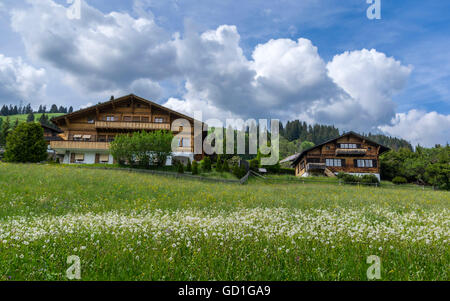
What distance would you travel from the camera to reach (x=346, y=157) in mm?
52625

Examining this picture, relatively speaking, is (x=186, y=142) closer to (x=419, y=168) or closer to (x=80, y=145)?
(x=80, y=145)

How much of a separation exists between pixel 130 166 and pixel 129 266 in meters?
32.5

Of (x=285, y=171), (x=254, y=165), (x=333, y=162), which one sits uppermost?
(x=333, y=162)

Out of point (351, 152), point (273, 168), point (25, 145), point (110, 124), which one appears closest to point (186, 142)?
point (110, 124)

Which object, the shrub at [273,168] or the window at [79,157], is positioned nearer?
the window at [79,157]

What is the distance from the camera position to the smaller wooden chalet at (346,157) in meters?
51.2

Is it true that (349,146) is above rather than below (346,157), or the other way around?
above

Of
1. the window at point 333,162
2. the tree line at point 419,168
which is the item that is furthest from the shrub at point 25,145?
the tree line at point 419,168

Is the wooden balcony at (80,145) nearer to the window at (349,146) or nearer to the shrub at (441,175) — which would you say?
the window at (349,146)

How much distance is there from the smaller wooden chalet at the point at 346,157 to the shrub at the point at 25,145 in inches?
1792

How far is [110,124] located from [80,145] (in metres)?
5.71

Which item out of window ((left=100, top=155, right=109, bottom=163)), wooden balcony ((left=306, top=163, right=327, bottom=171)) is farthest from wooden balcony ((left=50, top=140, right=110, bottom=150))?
wooden balcony ((left=306, top=163, right=327, bottom=171))

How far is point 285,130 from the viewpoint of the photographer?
603ft
